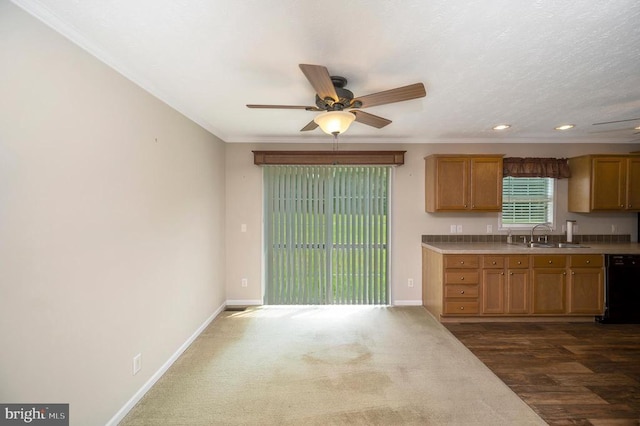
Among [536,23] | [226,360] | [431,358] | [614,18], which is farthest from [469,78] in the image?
[226,360]

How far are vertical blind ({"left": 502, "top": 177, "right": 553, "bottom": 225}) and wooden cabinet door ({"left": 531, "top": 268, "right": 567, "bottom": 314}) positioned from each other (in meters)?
0.90

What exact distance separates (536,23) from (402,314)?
328 centimetres

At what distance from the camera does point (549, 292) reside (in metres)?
3.32

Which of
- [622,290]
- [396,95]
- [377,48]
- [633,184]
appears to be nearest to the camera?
[377,48]

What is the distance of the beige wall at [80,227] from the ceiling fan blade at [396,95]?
171 centimetres

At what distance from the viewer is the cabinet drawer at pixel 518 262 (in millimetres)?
3299

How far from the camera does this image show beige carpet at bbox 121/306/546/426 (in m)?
1.84

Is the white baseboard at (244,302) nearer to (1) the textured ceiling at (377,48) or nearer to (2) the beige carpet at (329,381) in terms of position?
(2) the beige carpet at (329,381)

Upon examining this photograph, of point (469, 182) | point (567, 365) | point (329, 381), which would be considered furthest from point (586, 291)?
point (329, 381)

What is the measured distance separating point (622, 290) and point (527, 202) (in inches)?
58.3

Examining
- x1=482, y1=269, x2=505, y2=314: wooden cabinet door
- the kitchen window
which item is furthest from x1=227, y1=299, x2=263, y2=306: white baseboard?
the kitchen window

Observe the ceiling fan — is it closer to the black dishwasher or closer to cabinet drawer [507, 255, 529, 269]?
cabinet drawer [507, 255, 529, 269]

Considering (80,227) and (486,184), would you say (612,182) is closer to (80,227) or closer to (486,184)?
(486,184)

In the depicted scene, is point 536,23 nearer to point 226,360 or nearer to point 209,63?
point 209,63
